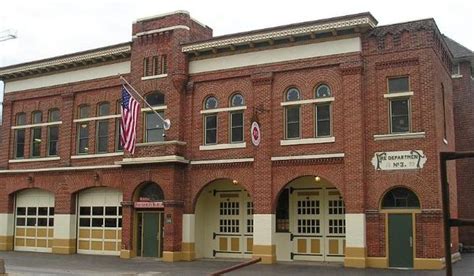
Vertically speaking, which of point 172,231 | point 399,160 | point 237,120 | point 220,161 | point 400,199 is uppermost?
point 237,120

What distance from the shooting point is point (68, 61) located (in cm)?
2995

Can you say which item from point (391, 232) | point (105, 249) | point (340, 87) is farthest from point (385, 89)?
point (105, 249)

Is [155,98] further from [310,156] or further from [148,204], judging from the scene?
[310,156]

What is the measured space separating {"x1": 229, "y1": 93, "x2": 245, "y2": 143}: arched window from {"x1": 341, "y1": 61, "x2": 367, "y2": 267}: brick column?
486 centimetres

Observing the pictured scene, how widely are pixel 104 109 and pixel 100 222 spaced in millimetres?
5800

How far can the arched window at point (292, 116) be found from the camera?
79.4ft

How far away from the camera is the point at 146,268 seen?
74.3 feet

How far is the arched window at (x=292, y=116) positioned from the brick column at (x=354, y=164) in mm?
2161

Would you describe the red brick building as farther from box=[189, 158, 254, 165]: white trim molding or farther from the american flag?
the american flag

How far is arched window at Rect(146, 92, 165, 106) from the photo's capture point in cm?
2716

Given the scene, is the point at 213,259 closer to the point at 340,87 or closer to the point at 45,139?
the point at 340,87

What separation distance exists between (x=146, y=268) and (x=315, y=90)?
10066 mm

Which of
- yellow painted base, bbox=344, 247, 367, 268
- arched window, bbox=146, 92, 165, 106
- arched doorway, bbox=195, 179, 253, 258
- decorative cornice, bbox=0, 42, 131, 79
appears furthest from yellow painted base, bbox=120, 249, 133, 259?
yellow painted base, bbox=344, 247, 367, 268

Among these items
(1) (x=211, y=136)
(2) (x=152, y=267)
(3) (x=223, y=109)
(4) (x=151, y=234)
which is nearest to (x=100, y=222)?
(4) (x=151, y=234)
